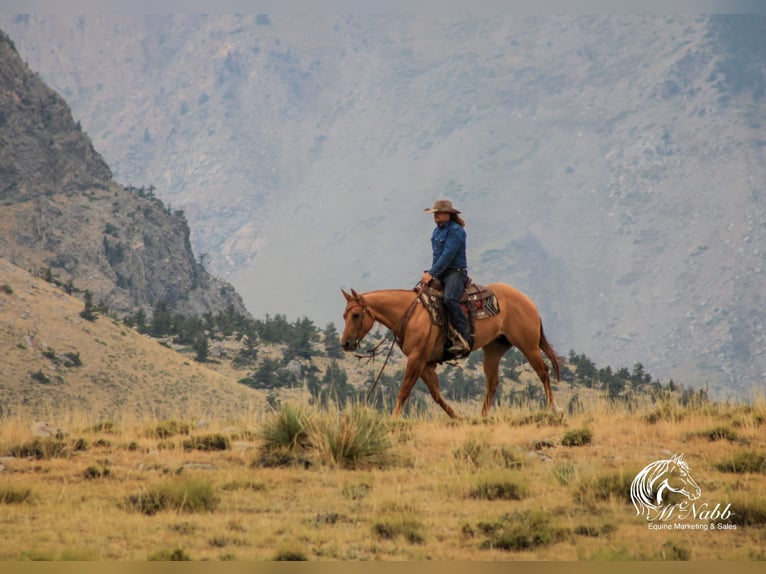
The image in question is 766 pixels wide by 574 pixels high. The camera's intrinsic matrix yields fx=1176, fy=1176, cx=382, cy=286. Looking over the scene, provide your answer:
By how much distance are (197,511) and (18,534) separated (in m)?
1.99

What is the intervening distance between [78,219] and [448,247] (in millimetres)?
109719

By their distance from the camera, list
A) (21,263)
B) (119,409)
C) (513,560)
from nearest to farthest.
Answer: (513,560) → (119,409) → (21,263)

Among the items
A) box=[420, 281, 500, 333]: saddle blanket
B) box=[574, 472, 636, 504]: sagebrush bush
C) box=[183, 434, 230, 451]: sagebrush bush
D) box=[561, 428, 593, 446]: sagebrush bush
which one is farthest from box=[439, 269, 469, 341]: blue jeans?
box=[574, 472, 636, 504]: sagebrush bush

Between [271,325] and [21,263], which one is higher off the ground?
[21,263]

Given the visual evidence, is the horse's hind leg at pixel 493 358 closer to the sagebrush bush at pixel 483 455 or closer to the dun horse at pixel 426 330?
the dun horse at pixel 426 330

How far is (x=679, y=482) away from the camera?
13.6 meters

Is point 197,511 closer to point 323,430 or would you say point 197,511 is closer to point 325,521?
point 325,521

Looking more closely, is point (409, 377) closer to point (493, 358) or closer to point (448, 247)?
point (448, 247)

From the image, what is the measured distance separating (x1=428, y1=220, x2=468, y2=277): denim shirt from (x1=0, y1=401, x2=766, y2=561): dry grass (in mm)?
2598

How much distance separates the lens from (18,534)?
12.4 meters

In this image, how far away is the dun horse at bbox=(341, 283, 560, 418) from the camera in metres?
18.4

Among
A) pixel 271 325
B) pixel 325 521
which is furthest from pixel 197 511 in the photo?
pixel 271 325

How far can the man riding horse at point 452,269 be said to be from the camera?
1883cm

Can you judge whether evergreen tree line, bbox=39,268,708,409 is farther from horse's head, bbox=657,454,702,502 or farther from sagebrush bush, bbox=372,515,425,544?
sagebrush bush, bbox=372,515,425,544
